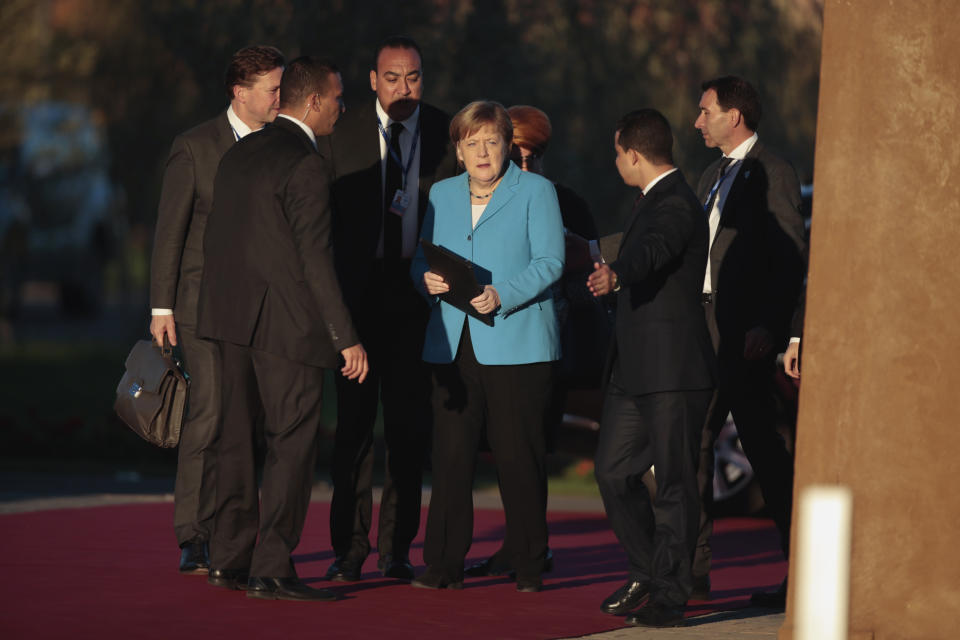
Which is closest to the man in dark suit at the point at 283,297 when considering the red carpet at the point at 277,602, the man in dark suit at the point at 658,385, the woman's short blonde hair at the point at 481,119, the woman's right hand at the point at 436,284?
the red carpet at the point at 277,602

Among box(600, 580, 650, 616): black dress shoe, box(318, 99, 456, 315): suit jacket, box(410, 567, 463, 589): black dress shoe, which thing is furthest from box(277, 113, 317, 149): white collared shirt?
box(600, 580, 650, 616): black dress shoe

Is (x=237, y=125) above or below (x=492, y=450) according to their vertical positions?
above

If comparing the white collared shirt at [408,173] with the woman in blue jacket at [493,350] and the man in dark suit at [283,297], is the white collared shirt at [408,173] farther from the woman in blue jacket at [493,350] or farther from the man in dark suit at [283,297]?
the man in dark suit at [283,297]

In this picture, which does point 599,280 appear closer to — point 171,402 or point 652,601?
point 652,601

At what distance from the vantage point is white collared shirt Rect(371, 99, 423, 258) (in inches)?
325

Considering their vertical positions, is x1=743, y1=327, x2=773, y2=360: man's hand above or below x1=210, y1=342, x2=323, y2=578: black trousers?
above

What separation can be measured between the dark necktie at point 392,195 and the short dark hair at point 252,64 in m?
0.61

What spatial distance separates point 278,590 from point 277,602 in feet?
0.16

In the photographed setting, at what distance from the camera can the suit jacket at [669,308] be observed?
7.07m

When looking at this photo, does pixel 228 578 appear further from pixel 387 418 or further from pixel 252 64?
pixel 252 64

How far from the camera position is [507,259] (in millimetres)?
7867

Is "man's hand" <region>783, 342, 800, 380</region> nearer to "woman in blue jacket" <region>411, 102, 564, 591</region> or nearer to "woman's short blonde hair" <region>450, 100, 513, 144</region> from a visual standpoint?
"woman in blue jacket" <region>411, 102, 564, 591</region>

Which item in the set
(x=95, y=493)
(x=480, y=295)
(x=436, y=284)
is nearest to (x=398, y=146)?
(x=436, y=284)

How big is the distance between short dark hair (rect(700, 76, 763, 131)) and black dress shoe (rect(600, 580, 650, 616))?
2107mm
